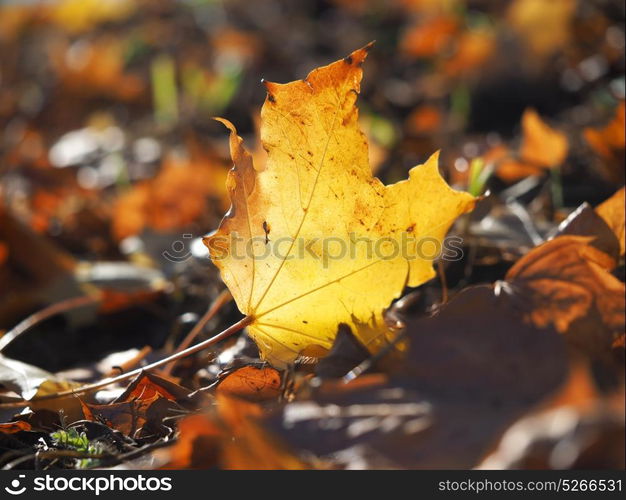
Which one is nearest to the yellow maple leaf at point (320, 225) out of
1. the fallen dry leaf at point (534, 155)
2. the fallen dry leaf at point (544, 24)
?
the fallen dry leaf at point (534, 155)

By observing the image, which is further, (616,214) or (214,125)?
(214,125)

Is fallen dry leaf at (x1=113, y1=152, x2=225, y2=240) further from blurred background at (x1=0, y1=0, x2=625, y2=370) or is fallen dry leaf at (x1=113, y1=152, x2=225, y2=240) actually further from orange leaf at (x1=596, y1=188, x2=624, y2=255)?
orange leaf at (x1=596, y1=188, x2=624, y2=255)

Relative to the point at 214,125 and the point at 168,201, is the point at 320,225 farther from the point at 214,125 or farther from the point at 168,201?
the point at 214,125

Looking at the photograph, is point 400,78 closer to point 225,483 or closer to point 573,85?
point 573,85

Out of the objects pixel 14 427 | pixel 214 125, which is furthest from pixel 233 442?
pixel 214 125

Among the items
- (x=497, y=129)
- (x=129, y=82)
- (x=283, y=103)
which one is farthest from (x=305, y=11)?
(x=283, y=103)

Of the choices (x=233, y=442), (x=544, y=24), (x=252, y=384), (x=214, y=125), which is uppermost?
(x=214, y=125)
